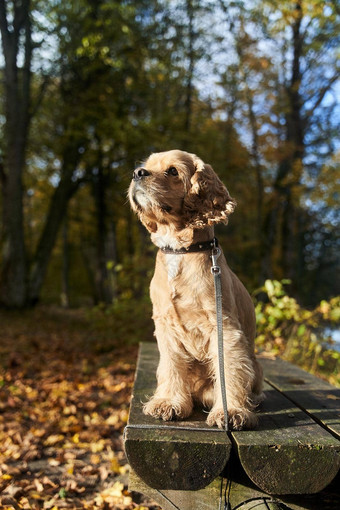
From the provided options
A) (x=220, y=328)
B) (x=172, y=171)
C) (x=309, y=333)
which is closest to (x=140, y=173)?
(x=172, y=171)

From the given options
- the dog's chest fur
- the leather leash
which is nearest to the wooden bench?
the leather leash

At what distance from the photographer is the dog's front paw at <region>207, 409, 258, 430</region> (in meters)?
2.34

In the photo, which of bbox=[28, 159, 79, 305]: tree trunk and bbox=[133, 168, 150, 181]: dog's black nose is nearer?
bbox=[133, 168, 150, 181]: dog's black nose

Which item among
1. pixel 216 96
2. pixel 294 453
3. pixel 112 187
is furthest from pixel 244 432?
pixel 216 96

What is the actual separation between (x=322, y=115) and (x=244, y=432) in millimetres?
17186

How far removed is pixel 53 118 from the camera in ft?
55.8

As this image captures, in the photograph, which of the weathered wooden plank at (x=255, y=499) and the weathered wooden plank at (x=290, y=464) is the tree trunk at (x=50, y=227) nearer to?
the weathered wooden plank at (x=255, y=499)

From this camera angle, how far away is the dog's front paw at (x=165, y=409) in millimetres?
2512

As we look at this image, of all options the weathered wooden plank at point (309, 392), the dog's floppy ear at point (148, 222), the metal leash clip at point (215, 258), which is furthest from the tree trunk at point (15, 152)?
the metal leash clip at point (215, 258)

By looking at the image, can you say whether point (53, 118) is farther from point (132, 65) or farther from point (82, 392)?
point (82, 392)

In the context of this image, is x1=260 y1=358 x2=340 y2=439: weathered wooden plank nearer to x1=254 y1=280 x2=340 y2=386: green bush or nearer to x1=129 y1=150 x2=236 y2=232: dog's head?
x1=129 y1=150 x2=236 y2=232: dog's head

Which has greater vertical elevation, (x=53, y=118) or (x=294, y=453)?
(x=53, y=118)

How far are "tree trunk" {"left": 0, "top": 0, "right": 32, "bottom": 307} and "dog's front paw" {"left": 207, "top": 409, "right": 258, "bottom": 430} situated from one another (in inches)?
496

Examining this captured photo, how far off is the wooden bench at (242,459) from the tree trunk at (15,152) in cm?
1221
